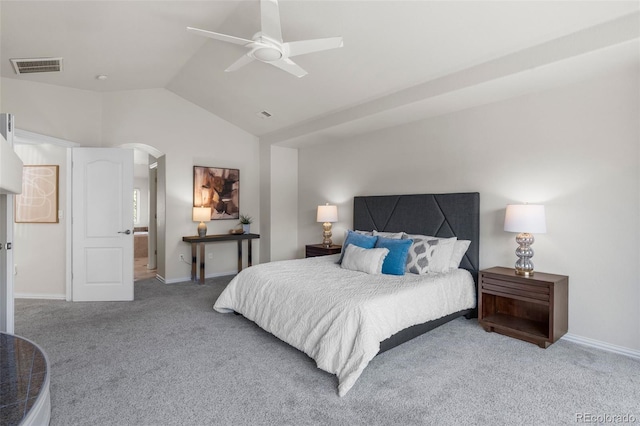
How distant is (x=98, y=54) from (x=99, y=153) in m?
1.37

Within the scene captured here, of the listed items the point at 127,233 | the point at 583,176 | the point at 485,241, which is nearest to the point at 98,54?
the point at 127,233

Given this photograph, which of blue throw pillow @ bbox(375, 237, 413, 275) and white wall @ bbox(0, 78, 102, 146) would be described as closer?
blue throw pillow @ bbox(375, 237, 413, 275)

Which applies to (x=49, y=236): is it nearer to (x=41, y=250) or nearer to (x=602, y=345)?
(x=41, y=250)

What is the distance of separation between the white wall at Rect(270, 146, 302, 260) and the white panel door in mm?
2378

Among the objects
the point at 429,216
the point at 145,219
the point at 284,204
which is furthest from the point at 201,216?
the point at 145,219

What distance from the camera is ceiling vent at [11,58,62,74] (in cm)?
373

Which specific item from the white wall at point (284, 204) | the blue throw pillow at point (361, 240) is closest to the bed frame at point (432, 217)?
the blue throw pillow at point (361, 240)

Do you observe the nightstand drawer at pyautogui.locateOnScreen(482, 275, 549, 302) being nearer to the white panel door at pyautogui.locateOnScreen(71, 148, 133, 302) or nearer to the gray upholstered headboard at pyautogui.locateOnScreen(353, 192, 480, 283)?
the gray upholstered headboard at pyautogui.locateOnScreen(353, 192, 480, 283)

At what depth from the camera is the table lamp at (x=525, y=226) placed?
3090mm

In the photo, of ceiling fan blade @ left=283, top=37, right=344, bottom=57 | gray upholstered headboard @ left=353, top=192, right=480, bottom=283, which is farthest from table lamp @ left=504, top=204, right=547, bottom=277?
ceiling fan blade @ left=283, top=37, right=344, bottom=57

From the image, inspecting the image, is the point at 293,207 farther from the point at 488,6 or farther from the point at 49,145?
the point at 488,6

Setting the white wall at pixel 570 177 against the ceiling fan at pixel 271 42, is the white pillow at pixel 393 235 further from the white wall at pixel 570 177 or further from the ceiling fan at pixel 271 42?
the ceiling fan at pixel 271 42

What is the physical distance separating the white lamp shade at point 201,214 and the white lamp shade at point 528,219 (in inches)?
174

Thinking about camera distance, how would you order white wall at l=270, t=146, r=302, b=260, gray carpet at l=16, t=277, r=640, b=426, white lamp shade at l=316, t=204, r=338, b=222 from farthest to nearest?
white wall at l=270, t=146, r=302, b=260, white lamp shade at l=316, t=204, r=338, b=222, gray carpet at l=16, t=277, r=640, b=426
